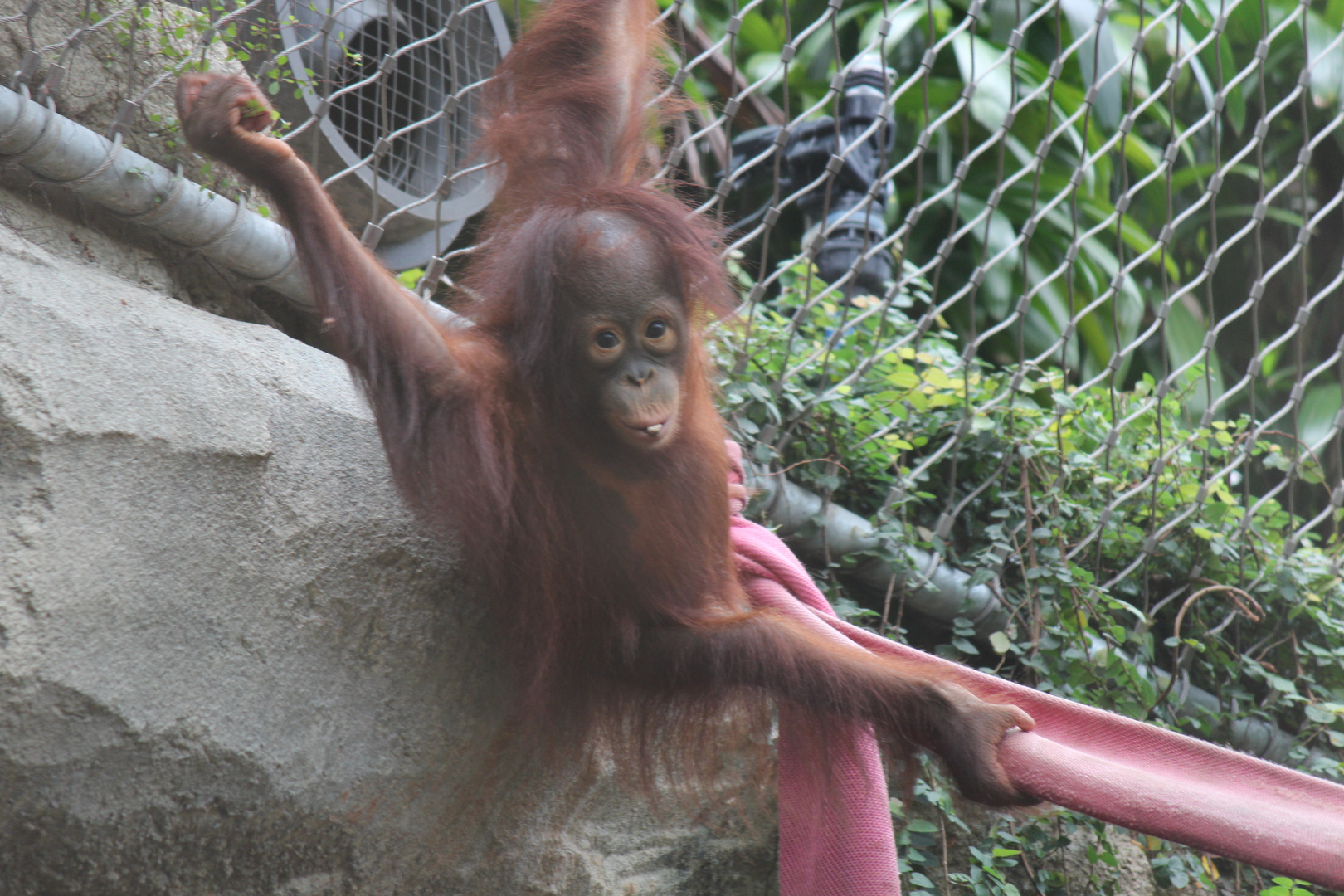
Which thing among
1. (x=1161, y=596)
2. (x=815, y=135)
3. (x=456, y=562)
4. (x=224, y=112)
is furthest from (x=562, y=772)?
(x=815, y=135)

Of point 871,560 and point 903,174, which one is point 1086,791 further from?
point 903,174

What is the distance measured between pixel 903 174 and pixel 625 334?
12.0ft

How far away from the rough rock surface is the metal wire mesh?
1.27 feet

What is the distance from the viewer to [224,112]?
1.35 meters

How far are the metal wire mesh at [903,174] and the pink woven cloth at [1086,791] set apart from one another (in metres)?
0.71

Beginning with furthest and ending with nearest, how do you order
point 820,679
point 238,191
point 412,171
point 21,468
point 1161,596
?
1. point 1161,596
2. point 412,171
3. point 238,191
4. point 820,679
5. point 21,468

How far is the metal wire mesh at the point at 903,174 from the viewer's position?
1904mm

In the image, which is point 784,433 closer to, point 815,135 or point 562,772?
point 562,772

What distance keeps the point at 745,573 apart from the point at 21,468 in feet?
3.24

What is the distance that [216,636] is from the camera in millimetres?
1402

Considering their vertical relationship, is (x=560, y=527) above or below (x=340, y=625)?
above

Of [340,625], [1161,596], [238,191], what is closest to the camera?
[340,625]

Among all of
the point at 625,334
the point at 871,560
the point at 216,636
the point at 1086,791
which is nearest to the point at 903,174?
the point at 871,560

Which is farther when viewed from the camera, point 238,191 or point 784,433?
point 784,433
